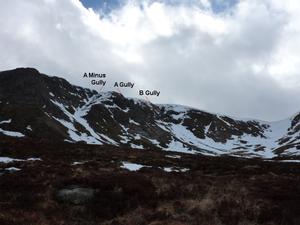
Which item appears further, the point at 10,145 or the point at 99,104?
the point at 99,104

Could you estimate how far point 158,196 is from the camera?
802 inches

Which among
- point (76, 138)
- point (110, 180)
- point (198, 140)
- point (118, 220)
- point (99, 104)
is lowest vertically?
point (118, 220)

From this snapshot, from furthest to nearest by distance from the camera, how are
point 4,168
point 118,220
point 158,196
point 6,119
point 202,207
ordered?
point 6,119, point 4,168, point 158,196, point 202,207, point 118,220

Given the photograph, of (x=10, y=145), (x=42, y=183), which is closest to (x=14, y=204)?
(x=42, y=183)

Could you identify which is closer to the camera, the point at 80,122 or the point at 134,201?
the point at 134,201

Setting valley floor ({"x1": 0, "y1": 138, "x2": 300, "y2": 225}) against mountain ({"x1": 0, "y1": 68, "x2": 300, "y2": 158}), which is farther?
mountain ({"x1": 0, "y1": 68, "x2": 300, "y2": 158})

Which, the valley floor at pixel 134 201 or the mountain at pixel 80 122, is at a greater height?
the mountain at pixel 80 122

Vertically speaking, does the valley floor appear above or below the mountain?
below

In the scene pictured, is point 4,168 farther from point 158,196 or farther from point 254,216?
point 254,216

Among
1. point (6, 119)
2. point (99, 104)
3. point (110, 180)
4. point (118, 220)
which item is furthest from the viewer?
point (99, 104)

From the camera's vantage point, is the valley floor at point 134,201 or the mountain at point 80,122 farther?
the mountain at point 80,122

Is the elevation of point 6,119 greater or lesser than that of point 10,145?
greater

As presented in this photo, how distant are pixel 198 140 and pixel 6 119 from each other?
10723cm

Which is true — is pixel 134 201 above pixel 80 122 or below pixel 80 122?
below
